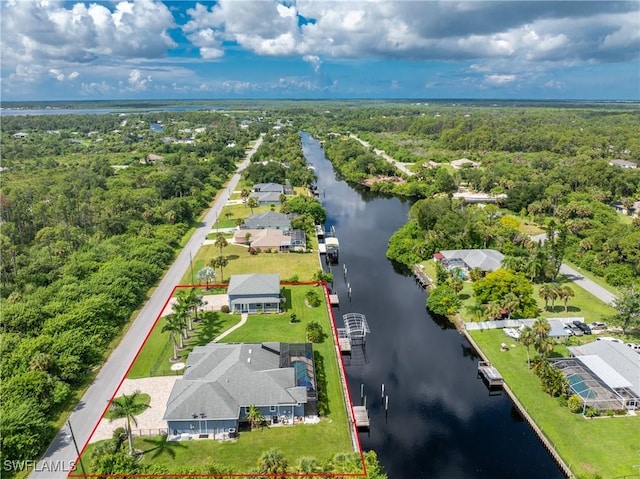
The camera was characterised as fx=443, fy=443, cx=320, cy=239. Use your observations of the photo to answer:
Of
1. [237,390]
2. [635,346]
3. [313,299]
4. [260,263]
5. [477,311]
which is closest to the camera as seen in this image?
[237,390]

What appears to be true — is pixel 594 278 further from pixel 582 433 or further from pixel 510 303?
pixel 582 433

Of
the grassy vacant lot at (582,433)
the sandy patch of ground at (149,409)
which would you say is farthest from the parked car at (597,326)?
the sandy patch of ground at (149,409)

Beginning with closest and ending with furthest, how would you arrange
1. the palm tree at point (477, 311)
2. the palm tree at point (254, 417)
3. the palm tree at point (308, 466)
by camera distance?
the palm tree at point (308, 466)
the palm tree at point (254, 417)
the palm tree at point (477, 311)

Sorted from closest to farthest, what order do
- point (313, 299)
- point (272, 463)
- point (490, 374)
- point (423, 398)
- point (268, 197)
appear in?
point (272, 463)
point (423, 398)
point (490, 374)
point (313, 299)
point (268, 197)

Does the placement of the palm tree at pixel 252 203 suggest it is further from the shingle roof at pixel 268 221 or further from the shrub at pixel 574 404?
the shrub at pixel 574 404

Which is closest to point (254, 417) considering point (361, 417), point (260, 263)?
point (361, 417)
